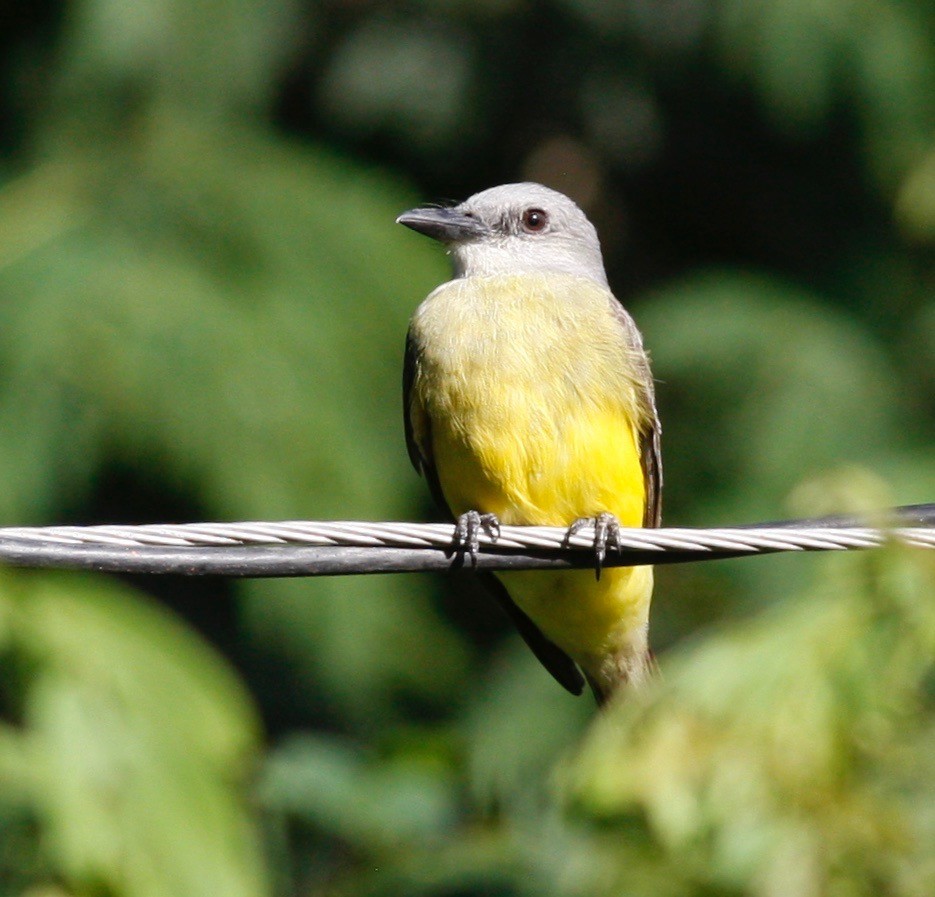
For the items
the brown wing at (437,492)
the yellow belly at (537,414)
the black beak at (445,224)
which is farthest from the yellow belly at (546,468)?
the black beak at (445,224)

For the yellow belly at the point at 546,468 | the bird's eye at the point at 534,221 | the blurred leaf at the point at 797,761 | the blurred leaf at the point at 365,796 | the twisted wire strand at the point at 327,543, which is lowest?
the blurred leaf at the point at 365,796

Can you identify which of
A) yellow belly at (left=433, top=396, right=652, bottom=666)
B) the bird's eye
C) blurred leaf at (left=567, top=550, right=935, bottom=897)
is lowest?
blurred leaf at (left=567, top=550, right=935, bottom=897)

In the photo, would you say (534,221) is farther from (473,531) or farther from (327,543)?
(327,543)

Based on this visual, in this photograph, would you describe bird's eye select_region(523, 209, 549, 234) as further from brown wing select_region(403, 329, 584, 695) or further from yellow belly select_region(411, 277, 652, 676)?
brown wing select_region(403, 329, 584, 695)

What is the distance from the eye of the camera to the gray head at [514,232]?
5.34 meters

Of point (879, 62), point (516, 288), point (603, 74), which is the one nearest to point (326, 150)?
point (603, 74)

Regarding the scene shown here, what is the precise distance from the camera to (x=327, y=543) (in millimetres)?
3377

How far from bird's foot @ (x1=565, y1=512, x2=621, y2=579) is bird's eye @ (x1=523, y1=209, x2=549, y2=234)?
1.37 m

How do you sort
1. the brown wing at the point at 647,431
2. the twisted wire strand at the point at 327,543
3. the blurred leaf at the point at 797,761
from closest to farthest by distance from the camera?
the twisted wire strand at the point at 327,543, the blurred leaf at the point at 797,761, the brown wing at the point at 647,431

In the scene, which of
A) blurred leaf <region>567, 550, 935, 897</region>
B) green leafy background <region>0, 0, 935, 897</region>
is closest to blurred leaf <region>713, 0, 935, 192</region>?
green leafy background <region>0, 0, 935, 897</region>

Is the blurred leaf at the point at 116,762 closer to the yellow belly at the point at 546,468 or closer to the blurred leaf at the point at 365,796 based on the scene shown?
the blurred leaf at the point at 365,796

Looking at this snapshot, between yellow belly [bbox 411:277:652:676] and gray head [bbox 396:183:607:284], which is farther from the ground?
gray head [bbox 396:183:607:284]

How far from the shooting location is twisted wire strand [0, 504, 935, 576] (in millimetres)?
3281

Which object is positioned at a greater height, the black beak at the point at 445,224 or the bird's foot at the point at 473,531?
the black beak at the point at 445,224
